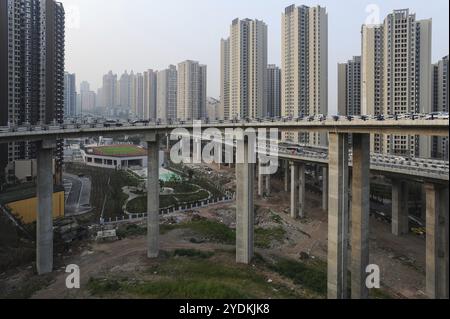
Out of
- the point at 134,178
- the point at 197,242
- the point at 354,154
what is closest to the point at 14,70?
the point at 134,178

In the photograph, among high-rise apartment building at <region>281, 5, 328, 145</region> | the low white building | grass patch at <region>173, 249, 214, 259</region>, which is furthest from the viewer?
the low white building

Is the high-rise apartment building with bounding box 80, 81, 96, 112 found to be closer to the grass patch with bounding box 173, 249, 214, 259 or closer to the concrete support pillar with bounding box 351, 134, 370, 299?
the grass patch with bounding box 173, 249, 214, 259

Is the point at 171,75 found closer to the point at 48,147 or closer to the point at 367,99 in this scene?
the point at 367,99

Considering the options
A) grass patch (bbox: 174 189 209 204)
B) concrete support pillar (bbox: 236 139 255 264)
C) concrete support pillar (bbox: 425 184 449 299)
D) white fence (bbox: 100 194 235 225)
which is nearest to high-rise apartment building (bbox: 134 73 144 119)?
grass patch (bbox: 174 189 209 204)

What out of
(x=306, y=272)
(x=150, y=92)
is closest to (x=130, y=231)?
(x=306, y=272)

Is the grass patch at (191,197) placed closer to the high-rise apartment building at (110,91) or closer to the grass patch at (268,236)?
the grass patch at (268,236)

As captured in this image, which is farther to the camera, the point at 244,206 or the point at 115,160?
the point at 115,160

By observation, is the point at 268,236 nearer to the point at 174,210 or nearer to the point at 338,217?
the point at 174,210
